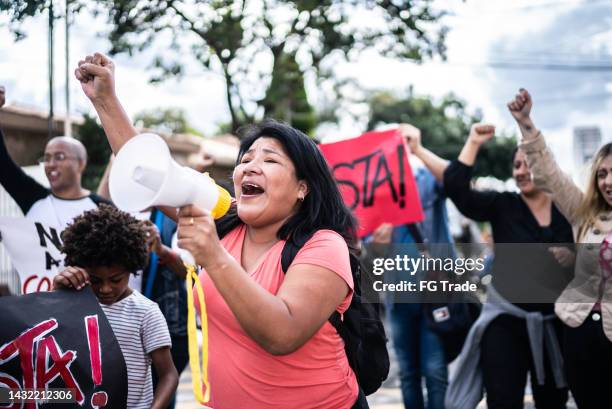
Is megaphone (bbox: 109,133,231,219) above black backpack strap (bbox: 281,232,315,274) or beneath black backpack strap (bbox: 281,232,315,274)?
above

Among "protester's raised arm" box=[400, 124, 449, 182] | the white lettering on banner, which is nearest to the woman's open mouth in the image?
the white lettering on banner

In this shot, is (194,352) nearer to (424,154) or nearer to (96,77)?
(96,77)

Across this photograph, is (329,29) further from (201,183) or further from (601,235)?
(201,183)

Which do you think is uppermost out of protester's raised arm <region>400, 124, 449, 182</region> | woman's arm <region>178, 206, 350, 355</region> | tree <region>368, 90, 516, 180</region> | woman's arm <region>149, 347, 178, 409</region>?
tree <region>368, 90, 516, 180</region>

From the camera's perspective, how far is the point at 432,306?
4.32 metres

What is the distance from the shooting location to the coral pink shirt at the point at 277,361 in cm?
188

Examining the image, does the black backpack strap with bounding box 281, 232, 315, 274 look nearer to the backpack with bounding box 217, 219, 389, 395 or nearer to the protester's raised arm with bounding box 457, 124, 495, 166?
the backpack with bounding box 217, 219, 389, 395

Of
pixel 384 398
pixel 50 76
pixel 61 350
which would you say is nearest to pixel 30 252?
pixel 50 76

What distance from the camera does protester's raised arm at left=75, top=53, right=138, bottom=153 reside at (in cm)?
217

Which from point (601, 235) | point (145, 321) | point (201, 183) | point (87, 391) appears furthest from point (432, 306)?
point (201, 183)

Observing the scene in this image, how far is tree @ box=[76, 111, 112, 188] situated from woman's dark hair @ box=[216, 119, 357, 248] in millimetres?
4203

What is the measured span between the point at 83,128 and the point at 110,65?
4.15 metres

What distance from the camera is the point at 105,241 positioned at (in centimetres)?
272

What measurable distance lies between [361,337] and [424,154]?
2.54 meters
